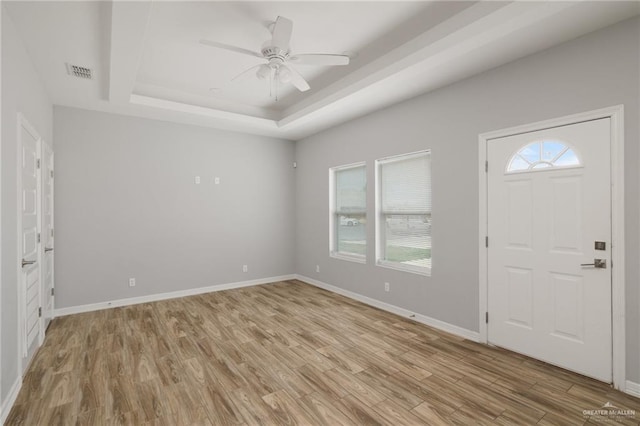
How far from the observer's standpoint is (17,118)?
2.47 metres

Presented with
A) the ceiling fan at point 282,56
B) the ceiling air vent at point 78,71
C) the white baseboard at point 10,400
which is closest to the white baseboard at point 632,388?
the ceiling fan at point 282,56

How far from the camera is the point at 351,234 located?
528cm

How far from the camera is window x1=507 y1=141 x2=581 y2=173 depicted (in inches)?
106

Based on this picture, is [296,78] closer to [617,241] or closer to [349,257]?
[349,257]

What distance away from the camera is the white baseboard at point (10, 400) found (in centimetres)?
203

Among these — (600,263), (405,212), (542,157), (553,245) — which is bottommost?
A: (600,263)

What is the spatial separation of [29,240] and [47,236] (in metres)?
1.11

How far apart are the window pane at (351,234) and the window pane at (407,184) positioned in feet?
2.07

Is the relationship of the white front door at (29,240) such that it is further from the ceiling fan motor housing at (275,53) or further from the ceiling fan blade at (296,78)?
the ceiling fan blade at (296,78)

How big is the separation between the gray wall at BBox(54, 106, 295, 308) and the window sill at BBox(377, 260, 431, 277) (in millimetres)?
2420

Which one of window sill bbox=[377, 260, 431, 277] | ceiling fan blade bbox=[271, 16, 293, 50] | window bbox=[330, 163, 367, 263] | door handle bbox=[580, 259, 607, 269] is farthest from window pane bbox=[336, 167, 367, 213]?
door handle bbox=[580, 259, 607, 269]

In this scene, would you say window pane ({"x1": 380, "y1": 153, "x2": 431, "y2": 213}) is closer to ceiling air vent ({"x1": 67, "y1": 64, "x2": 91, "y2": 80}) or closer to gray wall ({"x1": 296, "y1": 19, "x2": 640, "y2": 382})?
gray wall ({"x1": 296, "y1": 19, "x2": 640, "y2": 382})

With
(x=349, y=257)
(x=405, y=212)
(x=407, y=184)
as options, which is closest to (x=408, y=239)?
(x=405, y=212)

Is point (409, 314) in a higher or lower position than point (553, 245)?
lower
